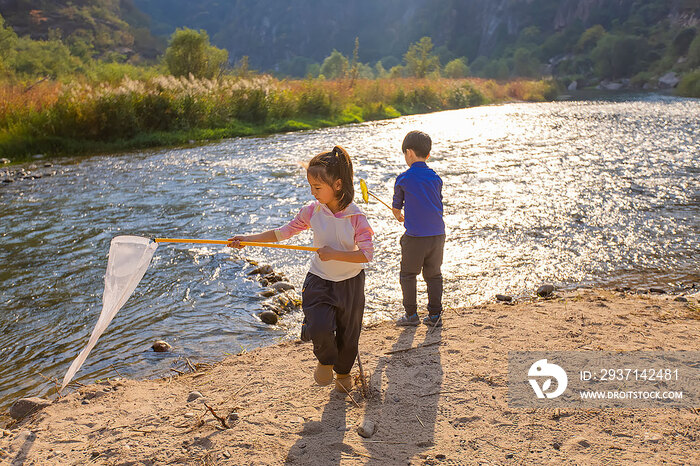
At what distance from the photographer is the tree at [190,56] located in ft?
93.9

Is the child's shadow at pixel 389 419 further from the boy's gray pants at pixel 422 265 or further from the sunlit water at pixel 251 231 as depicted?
the sunlit water at pixel 251 231

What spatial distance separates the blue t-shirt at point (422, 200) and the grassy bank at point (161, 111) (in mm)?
16582

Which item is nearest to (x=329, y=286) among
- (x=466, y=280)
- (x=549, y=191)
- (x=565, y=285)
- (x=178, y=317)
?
(x=178, y=317)

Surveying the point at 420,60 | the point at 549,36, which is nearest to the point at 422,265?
the point at 420,60

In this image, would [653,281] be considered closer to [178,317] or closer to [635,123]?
[178,317]

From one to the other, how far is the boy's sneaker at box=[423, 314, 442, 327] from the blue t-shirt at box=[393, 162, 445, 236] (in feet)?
2.94

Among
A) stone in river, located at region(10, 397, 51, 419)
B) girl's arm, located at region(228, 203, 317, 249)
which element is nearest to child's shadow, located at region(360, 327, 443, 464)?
girl's arm, located at region(228, 203, 317, 249)

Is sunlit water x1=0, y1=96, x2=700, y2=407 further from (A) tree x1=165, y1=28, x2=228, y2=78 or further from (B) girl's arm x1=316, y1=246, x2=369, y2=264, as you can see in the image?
(A) tree x1=165, y1=28, x2=228, y2=78

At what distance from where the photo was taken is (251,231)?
9.76 m

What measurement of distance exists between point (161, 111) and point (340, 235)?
20.3 m

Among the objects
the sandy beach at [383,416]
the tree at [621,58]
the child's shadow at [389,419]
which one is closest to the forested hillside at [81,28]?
the sandy beach at [383,416]

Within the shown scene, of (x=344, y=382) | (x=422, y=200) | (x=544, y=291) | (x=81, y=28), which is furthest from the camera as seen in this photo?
(x=81, y=28)

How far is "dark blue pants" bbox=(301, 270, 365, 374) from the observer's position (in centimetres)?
364

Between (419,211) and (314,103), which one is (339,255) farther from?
(314,103)
